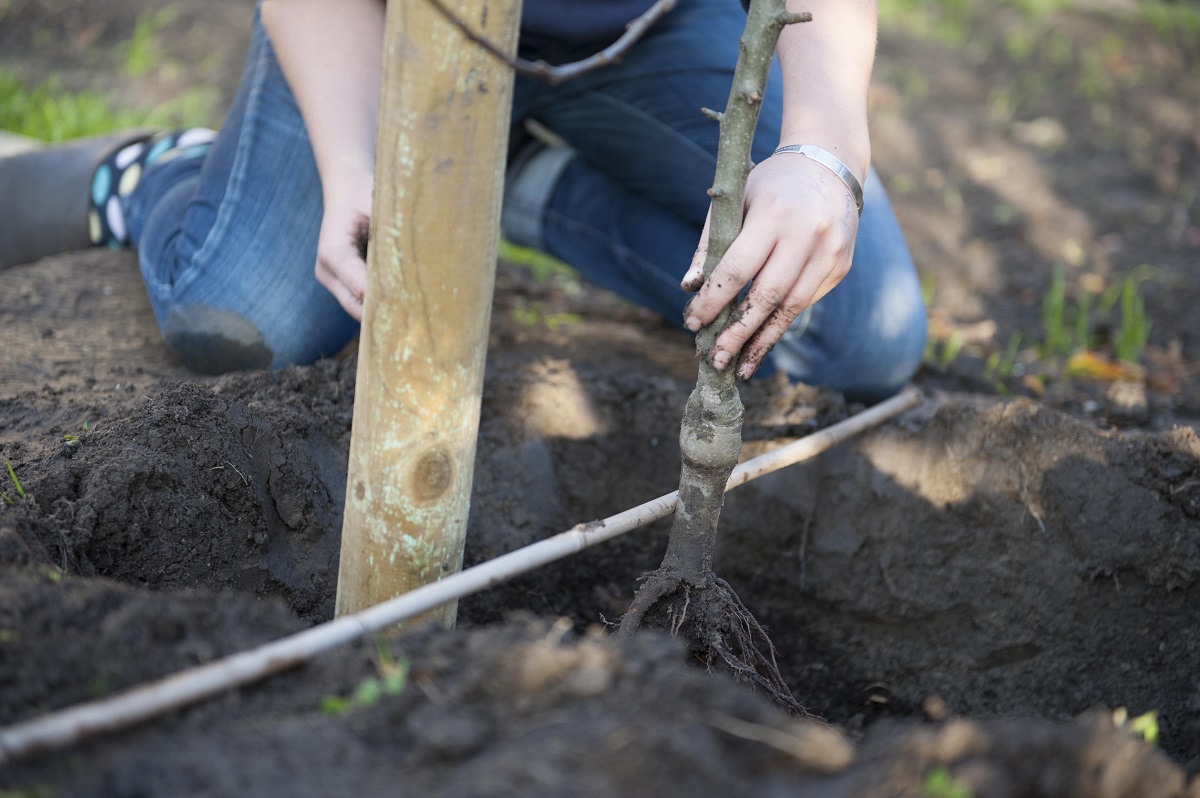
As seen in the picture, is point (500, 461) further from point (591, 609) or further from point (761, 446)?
point (761, 446)

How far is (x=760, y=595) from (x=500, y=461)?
552 millimetres

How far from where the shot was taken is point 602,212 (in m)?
2.36

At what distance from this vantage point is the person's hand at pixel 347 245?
1368 millimetres

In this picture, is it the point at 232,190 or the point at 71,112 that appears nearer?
the point at 232,190

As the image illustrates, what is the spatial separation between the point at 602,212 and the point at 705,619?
134cm

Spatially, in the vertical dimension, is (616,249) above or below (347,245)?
below

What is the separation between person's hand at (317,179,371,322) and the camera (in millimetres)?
1368

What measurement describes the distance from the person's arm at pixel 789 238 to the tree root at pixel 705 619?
0.31 meters

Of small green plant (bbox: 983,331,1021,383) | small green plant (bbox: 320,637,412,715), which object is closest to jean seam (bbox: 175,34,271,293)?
small green plant (bbox: 320,637,412,715)

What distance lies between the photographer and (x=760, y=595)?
5.80 ft

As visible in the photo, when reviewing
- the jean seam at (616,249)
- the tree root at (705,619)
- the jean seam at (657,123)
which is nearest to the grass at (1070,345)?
the jean seam at (616,249)

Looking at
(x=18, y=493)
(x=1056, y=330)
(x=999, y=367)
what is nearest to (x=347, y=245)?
(x=18, y=493)

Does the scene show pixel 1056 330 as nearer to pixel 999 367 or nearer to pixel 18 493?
pixel 999 367

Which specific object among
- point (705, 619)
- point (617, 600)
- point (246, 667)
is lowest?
point (617, 600)
